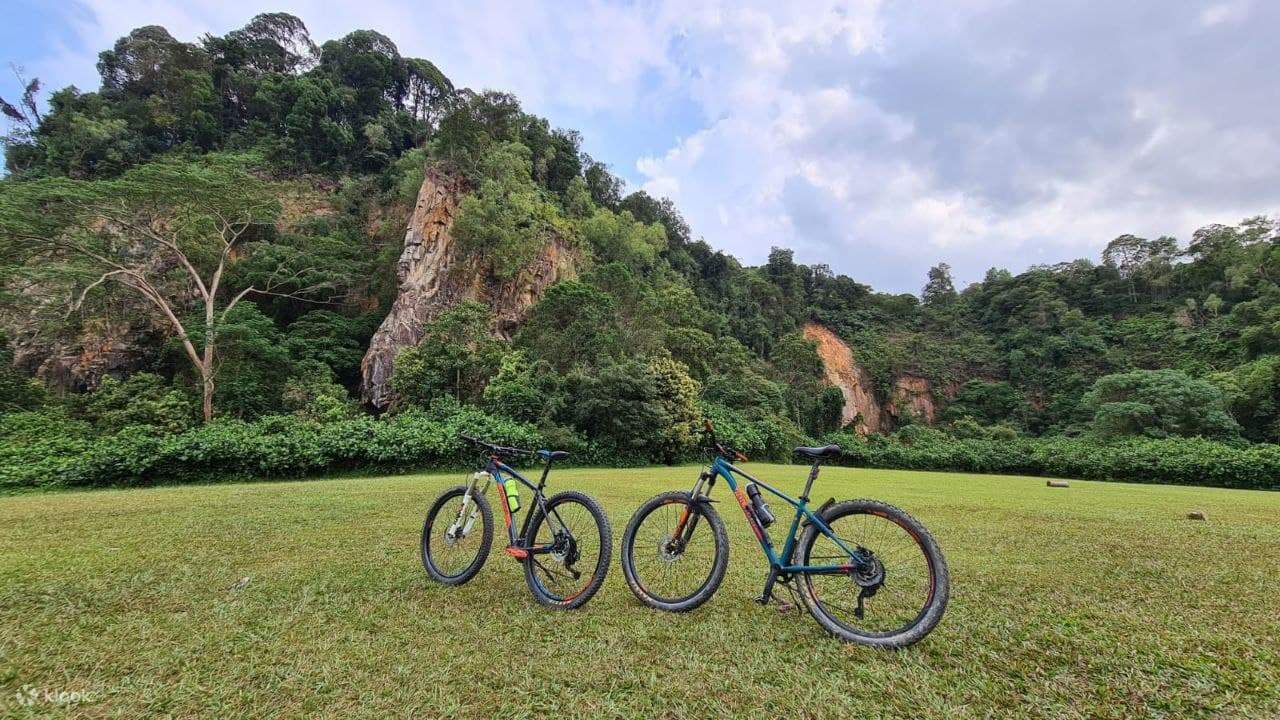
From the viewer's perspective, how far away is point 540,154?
3036 cm

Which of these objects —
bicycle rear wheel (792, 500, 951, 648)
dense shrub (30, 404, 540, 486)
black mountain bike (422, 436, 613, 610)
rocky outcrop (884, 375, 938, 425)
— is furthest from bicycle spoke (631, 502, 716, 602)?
rocky outcrop (884, 375, 938, 425)

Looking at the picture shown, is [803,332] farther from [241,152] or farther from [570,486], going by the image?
[241,152]

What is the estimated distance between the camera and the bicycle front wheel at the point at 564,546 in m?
2.80

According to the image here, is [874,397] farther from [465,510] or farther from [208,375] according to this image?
[465,510]

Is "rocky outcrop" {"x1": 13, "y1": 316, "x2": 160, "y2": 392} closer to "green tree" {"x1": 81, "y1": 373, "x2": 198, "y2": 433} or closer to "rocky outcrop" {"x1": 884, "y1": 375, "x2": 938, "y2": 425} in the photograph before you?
"green tree" {"x1": 81, "y1": 373, "x2": 198, "y2": 433}

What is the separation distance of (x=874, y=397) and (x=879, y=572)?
130ft

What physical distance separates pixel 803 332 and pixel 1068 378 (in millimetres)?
16733

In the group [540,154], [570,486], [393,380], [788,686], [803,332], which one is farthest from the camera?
[803,332]

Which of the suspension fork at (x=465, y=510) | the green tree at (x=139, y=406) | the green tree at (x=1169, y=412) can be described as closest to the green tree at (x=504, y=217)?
the green tree at (x=139, y=406)

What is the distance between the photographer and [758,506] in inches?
108

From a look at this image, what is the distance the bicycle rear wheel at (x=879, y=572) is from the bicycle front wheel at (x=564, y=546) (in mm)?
1141

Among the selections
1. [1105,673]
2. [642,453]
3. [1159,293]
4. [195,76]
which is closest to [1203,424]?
[1159,293]

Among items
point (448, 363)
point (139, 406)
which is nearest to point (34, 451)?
point (139, 406)

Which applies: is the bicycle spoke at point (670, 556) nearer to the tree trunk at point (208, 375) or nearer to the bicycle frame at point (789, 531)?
the bicycle frame at point (789, 531)
